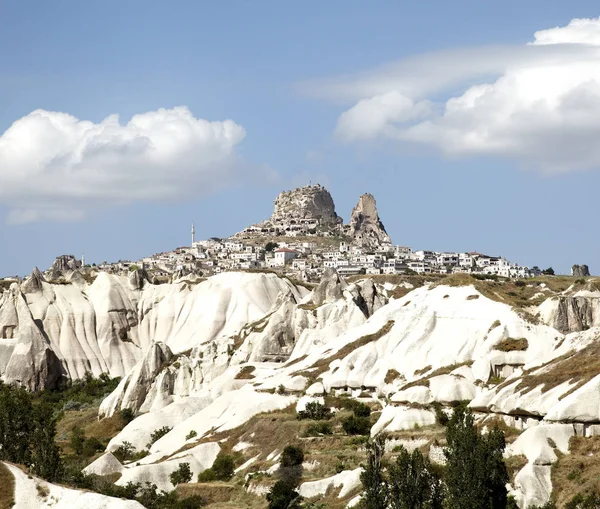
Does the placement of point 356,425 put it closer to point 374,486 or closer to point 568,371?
point 568,371

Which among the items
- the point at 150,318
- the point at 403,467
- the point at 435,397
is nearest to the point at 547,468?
the point at 403,467

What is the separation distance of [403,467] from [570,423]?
8359mm

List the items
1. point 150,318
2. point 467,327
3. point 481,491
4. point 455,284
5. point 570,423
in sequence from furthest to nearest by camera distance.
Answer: point 150,318 < point 455,284 < point 467,327 < point 570,423 < point 481,491

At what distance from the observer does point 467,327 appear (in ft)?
250

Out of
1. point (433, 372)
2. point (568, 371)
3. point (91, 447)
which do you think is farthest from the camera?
point (91, 447)

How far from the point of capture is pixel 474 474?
156 feet

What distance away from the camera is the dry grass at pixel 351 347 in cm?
8175

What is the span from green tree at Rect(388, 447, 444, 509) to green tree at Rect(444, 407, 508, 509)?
2.02 ft

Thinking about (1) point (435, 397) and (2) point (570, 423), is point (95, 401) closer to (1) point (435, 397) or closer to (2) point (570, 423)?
(1) point (435, 397)

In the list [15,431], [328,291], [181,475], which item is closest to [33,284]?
[328,291]

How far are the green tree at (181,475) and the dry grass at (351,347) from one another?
15578mm

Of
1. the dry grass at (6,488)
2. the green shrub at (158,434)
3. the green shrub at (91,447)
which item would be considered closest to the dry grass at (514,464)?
the dry grass at (6,488)

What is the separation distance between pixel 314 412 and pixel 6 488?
2619 centimetres

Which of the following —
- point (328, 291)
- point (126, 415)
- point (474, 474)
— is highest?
point (328, 291)
